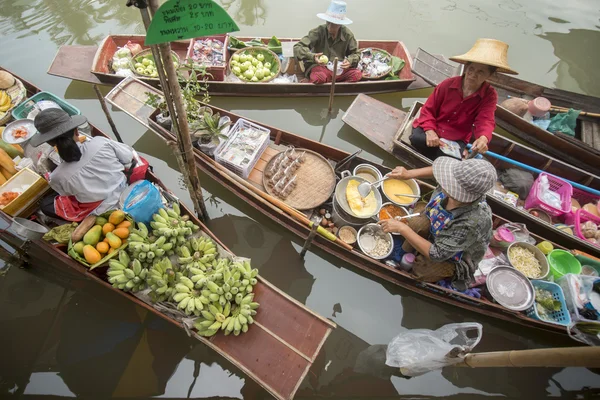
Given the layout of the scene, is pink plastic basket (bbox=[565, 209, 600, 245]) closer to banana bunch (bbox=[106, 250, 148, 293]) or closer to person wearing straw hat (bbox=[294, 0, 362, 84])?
person wearing straw hat (bbox=[294, 0, 362, 84])

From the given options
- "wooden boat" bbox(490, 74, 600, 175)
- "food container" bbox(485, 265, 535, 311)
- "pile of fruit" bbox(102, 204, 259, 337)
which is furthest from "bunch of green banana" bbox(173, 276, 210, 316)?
"wooden boat" bbox(490, 74, 600, 175)

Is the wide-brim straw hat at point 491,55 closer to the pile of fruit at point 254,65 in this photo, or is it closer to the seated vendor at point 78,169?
the pile of fruit at point 254,65

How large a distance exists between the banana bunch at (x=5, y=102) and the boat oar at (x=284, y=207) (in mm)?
3565

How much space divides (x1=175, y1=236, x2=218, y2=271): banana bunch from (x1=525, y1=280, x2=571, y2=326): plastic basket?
395 cm

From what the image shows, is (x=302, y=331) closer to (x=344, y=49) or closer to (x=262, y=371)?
(x=262, y=371)

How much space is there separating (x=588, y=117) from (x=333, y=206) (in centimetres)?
561

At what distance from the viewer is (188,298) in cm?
300

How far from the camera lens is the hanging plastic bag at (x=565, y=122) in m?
5.46

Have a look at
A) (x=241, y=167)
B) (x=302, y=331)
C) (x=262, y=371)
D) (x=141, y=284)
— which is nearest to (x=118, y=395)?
(x=141, y=284)

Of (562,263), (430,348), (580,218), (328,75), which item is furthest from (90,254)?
(580,218)

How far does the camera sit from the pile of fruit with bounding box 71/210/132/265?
3.07 meters

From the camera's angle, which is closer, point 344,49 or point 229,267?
point 229,267

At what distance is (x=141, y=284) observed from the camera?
10.3ft

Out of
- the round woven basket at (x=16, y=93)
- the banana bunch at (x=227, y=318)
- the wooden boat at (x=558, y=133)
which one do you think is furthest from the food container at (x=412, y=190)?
the round woven basket at (x=16, y=93)
